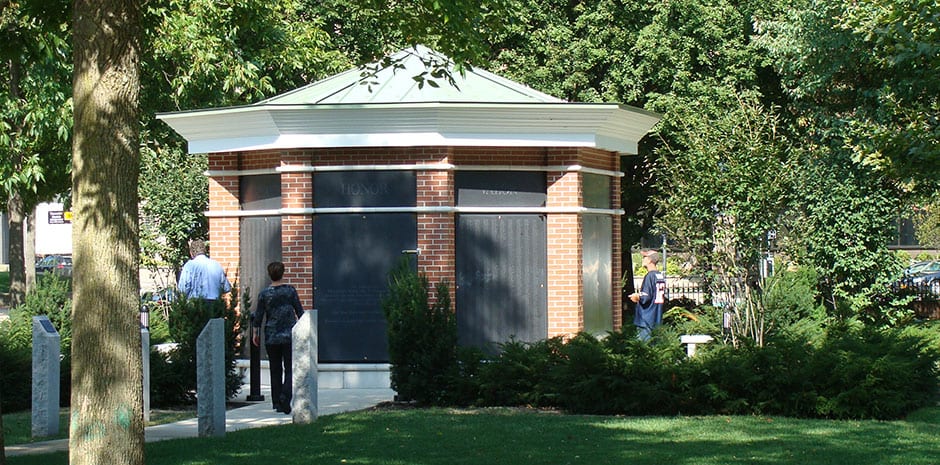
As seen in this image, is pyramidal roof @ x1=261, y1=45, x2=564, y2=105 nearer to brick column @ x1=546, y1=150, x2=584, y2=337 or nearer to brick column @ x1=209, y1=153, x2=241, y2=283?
brick column @ x1=209, y1=153, x2=241, y2=283

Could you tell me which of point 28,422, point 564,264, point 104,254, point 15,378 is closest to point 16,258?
point 15,378

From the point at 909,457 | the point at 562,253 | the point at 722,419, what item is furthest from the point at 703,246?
the point at 909,457

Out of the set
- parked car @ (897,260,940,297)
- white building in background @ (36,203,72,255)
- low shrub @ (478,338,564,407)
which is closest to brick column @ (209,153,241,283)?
low shrub @ (478,338,564,407)

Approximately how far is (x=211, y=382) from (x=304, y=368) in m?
1.12

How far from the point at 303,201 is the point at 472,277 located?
253cm

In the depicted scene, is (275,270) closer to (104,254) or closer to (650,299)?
(650,299)

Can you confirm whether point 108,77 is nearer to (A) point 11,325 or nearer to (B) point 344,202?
(B) point 344,202

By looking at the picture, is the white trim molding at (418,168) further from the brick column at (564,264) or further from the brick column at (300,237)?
the brick column at (564,264)

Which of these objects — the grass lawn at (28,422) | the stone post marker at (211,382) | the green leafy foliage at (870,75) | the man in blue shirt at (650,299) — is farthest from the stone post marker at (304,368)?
the green leafy foliage at (870,75)

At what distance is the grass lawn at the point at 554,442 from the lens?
9.67 m

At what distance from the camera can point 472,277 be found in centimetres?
1627

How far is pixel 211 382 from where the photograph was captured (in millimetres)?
11219

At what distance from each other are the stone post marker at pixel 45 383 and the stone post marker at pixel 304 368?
2410 millimetres

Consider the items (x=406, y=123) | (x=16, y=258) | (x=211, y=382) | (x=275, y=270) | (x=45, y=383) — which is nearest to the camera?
(x=211, y=382)
